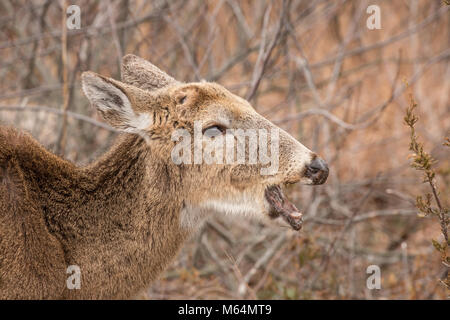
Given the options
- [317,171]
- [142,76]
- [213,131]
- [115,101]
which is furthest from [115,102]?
[317,171]

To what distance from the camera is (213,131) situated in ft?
14.7

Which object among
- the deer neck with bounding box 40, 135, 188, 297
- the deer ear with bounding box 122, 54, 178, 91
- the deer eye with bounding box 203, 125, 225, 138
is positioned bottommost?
the deer neck with bounding box 40, 135, 188, 297

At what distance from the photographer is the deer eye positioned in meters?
4.47

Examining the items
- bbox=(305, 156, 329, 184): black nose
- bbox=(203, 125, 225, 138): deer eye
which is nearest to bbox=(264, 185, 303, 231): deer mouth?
bbox=(305, 156, 329, 184): black nose

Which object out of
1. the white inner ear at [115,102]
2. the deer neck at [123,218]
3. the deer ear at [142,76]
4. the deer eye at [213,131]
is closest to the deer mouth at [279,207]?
the deer eye at [213,131]

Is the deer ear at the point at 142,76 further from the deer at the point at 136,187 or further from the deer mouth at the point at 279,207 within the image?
the deer mouth at the point at 279,207

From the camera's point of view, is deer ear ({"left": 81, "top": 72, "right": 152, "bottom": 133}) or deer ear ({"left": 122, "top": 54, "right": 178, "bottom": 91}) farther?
deer ear ({"left": 122, "top": 54, "right": 178, "bottom": 91})

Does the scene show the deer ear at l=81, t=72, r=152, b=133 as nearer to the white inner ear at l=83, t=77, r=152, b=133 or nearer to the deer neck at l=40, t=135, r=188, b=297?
the white inner ear at l=83, t=77, r=152, b=133

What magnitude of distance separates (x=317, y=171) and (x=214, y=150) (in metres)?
0.75

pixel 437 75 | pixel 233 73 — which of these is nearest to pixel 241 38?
pixel 233 73

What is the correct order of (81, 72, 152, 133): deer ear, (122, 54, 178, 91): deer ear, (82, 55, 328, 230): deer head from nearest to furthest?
(81, 72, 152, 133): deer ear → (82, 55, 328, 230): deer head → (122, 54, 178, 91): deer ear

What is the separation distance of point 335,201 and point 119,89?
4.39 m

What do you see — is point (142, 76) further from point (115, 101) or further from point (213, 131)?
point (213, 131)

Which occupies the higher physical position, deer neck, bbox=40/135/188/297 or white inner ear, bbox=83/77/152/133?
white inner ear, bbox=83/77/152/133
